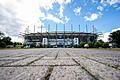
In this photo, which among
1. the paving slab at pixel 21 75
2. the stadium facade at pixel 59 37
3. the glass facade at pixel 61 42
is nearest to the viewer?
the paving slab at pixel 21 75

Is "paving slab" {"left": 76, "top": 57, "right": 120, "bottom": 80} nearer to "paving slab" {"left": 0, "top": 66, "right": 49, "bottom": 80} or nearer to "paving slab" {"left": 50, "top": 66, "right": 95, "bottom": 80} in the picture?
"paving slab" {"left": 50, "top": 66, "right": 95, "bottom": 80}

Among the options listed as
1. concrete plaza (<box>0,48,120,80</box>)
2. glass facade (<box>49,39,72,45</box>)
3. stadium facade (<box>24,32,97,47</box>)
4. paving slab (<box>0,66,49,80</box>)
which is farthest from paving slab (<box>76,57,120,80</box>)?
glass facade (<box>49,39,72,45</box>)

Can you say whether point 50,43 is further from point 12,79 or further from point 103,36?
point 12,79

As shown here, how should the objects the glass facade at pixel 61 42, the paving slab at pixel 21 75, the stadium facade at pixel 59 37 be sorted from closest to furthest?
the paving slab at pixel 21 75 < the glass facade at pixel 61 42 < the stadium facade at pixel 59 37

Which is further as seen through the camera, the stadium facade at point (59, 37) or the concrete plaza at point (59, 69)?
the stadium facade at point (59, 37)

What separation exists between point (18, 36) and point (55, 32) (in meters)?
23.8

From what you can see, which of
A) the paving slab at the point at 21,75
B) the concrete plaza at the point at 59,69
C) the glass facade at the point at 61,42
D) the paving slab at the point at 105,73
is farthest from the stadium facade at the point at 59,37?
the paving slab at the point at 105,73

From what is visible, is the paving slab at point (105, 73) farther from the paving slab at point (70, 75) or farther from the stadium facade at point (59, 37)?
the stadium facade at point (59, 37)

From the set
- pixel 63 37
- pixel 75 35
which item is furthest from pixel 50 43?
pixel 75 35

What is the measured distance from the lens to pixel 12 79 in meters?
0.44

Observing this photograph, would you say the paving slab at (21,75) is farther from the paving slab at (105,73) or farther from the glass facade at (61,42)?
the glass facade at (61,42)

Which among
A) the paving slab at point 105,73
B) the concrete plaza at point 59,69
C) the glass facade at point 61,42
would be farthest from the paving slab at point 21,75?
the glass facade at point 61,42

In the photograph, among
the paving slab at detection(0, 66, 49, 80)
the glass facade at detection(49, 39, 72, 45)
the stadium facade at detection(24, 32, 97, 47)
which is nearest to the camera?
the paving slab at detection(0, 66, 49, 80)

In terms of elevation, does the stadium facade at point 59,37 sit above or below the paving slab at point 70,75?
above
